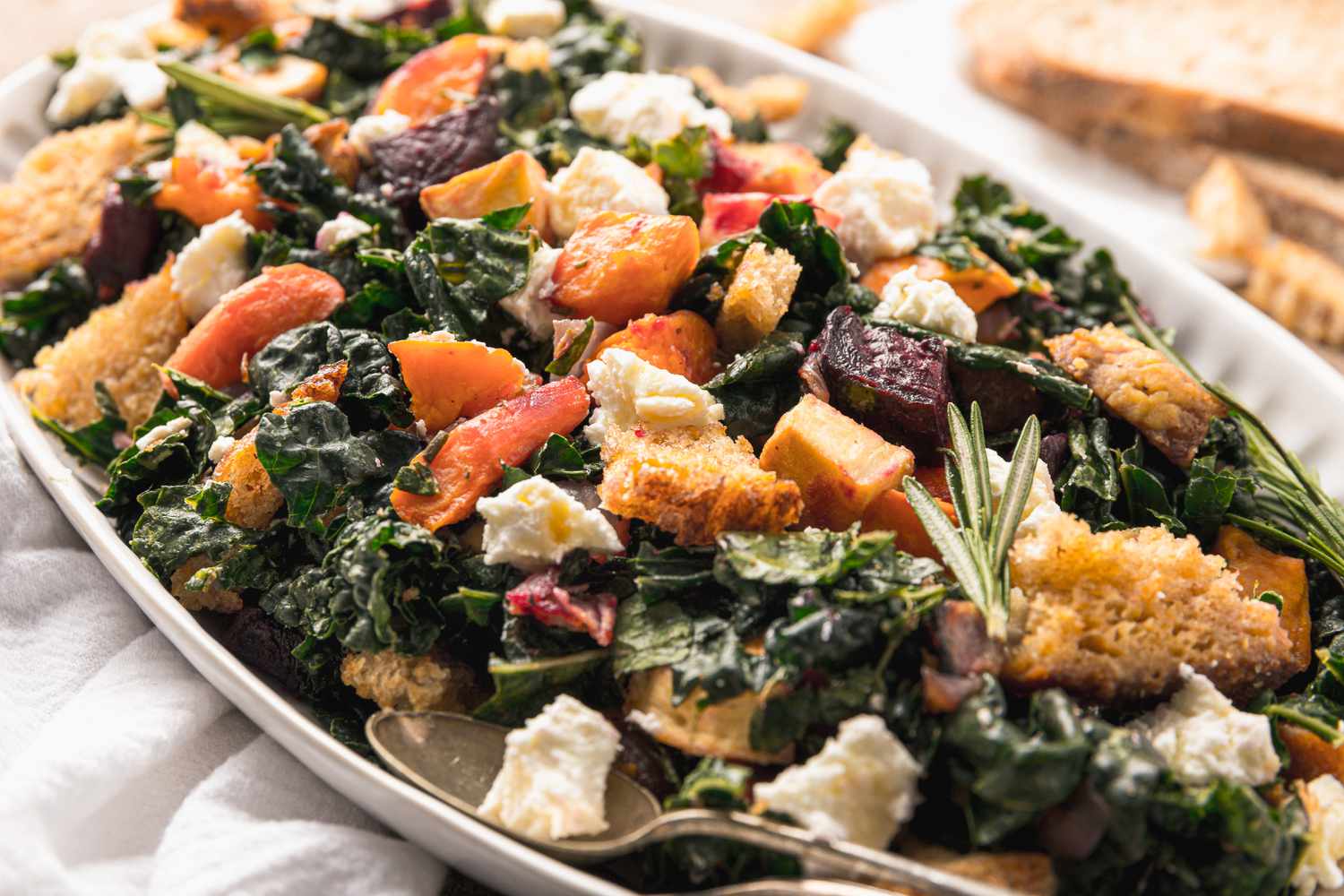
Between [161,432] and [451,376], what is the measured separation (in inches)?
33.1

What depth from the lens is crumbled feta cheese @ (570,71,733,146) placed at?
3566 mm

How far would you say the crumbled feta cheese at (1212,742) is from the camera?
7.23ft

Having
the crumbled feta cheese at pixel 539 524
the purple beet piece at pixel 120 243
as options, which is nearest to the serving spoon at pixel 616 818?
the crumbled feta cheese at pixel 539 524

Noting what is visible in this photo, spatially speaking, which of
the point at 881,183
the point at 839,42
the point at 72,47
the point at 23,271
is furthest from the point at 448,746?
the point at 839,42

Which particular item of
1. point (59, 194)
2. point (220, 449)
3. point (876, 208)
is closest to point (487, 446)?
point (220, 449)

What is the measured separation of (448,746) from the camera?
241cm

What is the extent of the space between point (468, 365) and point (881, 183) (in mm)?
1269

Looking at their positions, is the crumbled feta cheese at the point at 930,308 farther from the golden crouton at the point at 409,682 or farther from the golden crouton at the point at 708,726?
the golden crouton at the point at 409,682

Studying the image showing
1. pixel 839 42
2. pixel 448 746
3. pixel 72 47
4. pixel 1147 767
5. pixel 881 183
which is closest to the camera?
pixel 1147 767

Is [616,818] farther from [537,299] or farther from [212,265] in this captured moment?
[212,265]

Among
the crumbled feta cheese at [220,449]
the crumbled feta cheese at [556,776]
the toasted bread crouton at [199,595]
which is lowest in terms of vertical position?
the toasted bread crouton at [199,595]

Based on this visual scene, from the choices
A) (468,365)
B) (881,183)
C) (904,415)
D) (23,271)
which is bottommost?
(23,271)

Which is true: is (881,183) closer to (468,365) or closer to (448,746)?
(468,365)

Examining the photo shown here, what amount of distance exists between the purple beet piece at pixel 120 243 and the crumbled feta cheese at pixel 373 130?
687 mm
